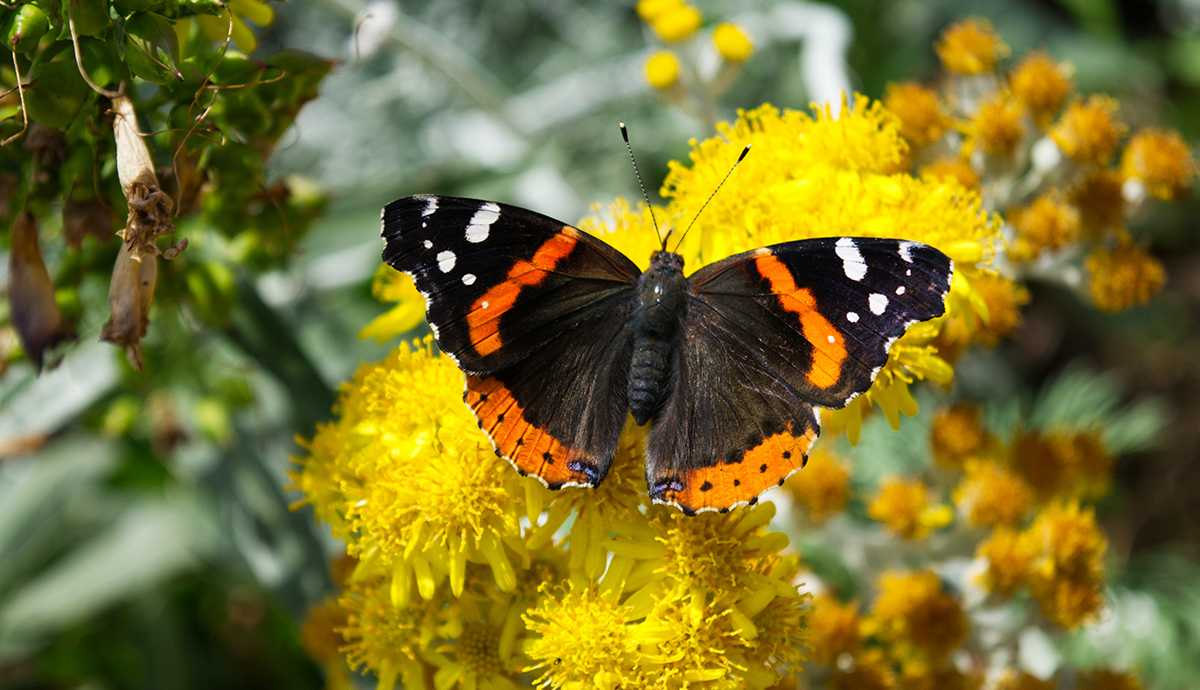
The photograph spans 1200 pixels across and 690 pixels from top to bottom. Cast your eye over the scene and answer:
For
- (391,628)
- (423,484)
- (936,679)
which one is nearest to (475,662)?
(391,628)

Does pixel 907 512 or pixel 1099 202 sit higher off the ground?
pixel 1099 202

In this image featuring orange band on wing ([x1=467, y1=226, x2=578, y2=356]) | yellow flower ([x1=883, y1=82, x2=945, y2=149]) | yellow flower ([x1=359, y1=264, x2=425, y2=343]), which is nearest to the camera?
orange band on wing ([x1=467, y1=226, x2=578, y2=356])

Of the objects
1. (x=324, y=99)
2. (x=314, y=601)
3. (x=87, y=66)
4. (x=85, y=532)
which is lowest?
(x=85, y=532)

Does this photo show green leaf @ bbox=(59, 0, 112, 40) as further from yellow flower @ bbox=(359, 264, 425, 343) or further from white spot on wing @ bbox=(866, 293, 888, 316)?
white spot on wing @ bbox=(866, 293, 888, 316)

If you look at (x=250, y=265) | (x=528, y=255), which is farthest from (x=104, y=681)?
(x=528, y=255)

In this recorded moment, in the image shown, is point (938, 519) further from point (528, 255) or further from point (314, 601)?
point (314, 601)

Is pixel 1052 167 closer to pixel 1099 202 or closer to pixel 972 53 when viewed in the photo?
pixel 1099 202

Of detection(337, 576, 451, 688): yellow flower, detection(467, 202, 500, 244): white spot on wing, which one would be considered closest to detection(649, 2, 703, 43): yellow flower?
detection(467, 202, 500, 244): white spot on wing
